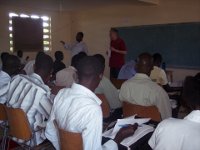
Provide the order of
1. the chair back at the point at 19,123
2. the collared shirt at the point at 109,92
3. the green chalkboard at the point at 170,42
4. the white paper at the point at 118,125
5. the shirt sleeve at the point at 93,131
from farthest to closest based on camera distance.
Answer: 1. the green chalkboard at the point at 170,42
2. the collared shirt at the point at 109,92
3. the chair back at the point at 19,123
4. the white paper at the point at 118,125
5. the shirt sleeve at the point at 93,131

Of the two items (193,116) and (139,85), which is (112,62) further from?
(193,116)

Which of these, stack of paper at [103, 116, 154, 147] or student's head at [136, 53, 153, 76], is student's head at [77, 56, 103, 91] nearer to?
stack of paper at [103, 116, 154, 147]

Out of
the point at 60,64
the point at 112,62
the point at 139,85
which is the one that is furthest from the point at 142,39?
the point at 139,85

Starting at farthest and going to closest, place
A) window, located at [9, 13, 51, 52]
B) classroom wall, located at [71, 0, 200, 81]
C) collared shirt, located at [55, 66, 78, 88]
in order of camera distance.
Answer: window, located at [9, 13, 51, 52] → classroom wall, located at [71, 0, 200, 81] → collared shirt, located at [55, 66, 78, 88]

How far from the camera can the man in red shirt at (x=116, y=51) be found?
6.33 metres

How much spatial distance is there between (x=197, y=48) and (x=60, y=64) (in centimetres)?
314

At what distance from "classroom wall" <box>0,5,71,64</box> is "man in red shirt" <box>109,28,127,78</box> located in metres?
3.38

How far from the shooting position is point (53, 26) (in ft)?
31.0

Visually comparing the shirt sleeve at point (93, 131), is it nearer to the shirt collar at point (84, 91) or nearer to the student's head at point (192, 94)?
the shirt collar at point (84, 91)

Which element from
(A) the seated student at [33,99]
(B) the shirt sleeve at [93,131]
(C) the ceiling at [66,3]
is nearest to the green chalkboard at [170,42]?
(C) the ceiling at [66,3]

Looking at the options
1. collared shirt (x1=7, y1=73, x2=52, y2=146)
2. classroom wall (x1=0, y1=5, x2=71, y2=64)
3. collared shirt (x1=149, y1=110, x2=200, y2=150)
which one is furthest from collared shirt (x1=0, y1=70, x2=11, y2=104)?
classroom wall (x1=0, y1=5, x2=71, y2=64)

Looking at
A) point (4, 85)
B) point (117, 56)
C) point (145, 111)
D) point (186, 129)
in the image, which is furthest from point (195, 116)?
point (117, 56)

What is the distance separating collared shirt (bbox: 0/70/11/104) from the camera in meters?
3.19

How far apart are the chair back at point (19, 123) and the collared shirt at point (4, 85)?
2.55ft
